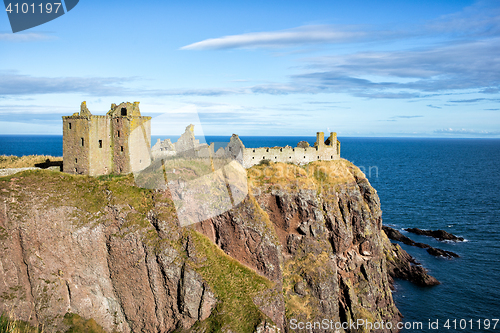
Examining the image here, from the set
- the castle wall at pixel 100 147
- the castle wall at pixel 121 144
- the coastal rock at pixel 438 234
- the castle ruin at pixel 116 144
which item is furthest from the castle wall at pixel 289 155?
the coastal rock at pixel 438 234

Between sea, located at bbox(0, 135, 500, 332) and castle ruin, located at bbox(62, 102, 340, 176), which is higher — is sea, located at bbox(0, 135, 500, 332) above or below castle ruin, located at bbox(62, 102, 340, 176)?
below

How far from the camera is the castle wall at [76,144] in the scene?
45656 mm

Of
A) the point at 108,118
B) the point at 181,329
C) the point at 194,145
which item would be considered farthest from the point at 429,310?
the point at 108,118

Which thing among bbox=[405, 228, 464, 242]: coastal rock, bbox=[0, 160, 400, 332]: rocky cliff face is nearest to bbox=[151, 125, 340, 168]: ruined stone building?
bbox=[0, 160, 400, 332]: rocky cliff face

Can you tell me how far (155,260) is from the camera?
1597 inches

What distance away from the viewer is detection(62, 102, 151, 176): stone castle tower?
45.8 m

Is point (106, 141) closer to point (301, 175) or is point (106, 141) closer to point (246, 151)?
point (246, 151)

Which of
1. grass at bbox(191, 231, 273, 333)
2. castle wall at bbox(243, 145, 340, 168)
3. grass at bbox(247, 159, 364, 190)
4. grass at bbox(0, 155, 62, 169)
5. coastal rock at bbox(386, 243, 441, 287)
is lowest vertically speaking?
coastal rock at bbox(386, 243, 441, 287)

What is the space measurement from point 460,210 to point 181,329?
303 feet

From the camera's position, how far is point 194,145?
5097 centimetres

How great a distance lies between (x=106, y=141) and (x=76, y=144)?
357 cm

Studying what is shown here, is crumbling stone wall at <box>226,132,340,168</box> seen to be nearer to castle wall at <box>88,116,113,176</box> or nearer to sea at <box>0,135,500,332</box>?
castle wall at <box>88,116,113,176</box>

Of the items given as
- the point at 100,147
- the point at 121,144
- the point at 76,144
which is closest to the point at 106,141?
the point at 100,147

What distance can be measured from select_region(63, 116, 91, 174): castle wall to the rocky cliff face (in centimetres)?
273
